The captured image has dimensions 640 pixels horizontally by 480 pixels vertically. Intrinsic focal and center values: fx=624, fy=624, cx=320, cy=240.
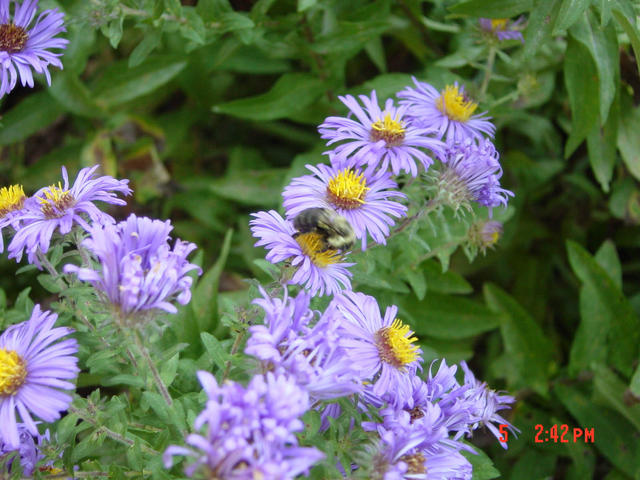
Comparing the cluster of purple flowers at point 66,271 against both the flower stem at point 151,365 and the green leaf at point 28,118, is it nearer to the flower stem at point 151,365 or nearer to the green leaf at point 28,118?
the flower stem at point 151,365

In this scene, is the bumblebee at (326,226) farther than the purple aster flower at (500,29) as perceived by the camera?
No

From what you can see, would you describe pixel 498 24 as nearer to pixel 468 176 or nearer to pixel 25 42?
pixel 468 176

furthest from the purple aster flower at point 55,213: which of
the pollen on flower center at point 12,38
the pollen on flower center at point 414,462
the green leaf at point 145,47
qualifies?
the pollen on flower center at point 414,462

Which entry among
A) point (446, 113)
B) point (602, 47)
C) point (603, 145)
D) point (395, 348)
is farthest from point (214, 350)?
point (603, 145)

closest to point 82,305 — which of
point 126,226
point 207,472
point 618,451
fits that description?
point 126,226

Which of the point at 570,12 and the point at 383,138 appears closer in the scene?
the point at 383,138
